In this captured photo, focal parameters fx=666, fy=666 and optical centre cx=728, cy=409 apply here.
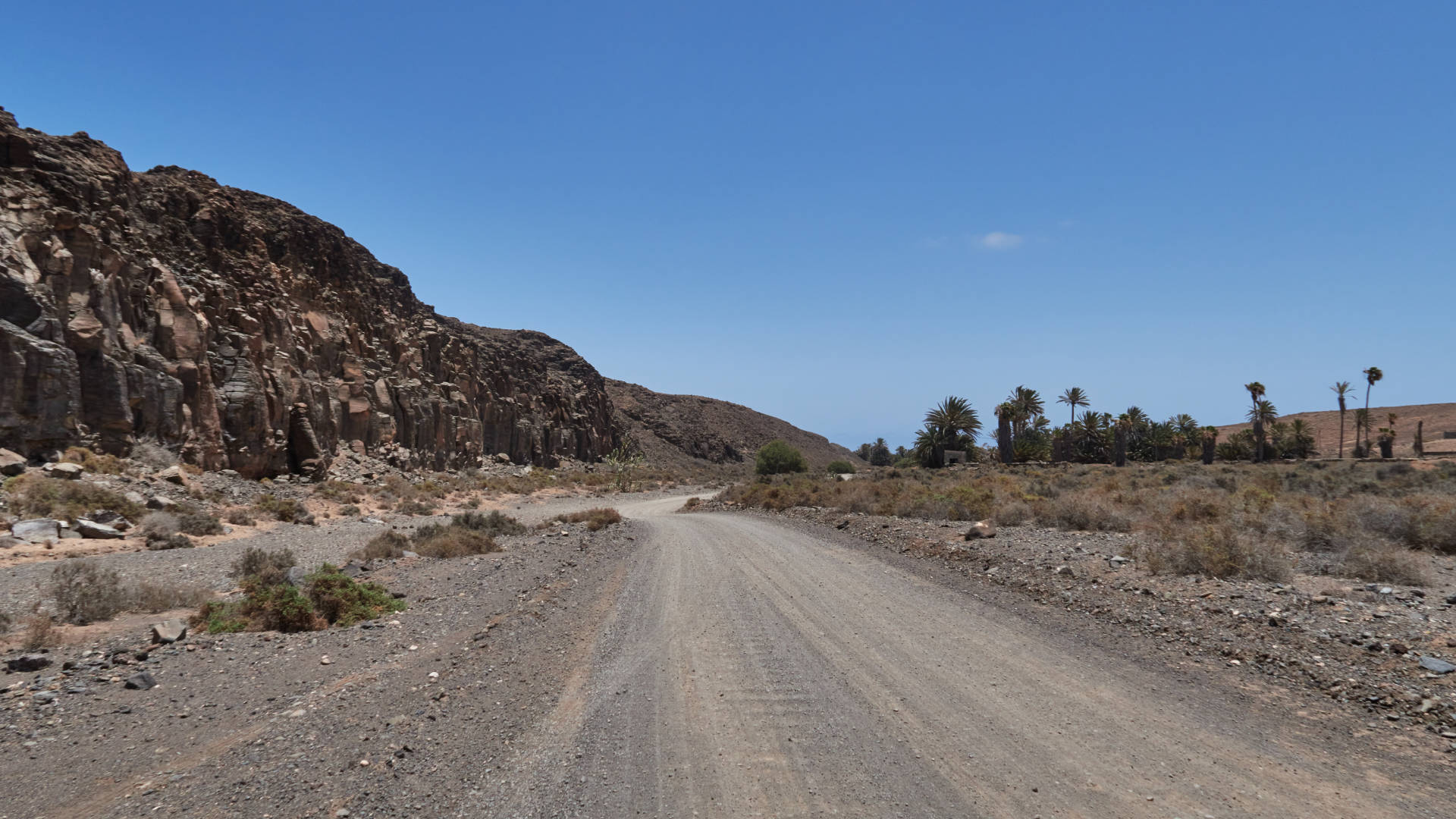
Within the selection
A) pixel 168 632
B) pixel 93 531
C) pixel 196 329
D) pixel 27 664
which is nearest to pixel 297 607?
pixel 168 632

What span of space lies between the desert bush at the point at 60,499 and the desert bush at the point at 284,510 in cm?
481

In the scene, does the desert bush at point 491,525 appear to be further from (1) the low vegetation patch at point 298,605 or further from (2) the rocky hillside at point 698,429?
(2) the rocky hillside at point 698,429

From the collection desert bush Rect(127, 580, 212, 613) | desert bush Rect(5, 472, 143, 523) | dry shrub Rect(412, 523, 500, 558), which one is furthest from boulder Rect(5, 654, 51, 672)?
desert bush Rect(5, 472, 143, 523)

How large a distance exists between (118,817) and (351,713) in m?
1.83

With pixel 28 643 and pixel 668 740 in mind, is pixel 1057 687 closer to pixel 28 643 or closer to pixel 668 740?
pixel 668 740

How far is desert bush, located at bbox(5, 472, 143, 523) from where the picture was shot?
15305 mm

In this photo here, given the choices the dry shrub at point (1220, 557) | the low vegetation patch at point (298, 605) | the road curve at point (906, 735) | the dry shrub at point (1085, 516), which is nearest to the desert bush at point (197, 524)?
the low vegetation patch at point (298, 605)

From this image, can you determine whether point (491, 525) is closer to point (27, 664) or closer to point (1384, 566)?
point (27, 664)

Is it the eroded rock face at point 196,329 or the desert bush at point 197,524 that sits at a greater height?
the eroded rock face at point 196,329

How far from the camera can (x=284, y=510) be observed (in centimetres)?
2244

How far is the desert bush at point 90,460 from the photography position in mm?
19375

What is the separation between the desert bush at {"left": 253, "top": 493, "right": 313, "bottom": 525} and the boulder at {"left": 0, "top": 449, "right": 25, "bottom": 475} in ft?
19.0

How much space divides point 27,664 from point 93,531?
37.7 feet

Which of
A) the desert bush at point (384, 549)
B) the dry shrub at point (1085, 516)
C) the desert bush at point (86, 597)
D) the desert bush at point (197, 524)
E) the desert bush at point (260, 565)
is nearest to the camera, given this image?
the desert bush at point (86, 597)
